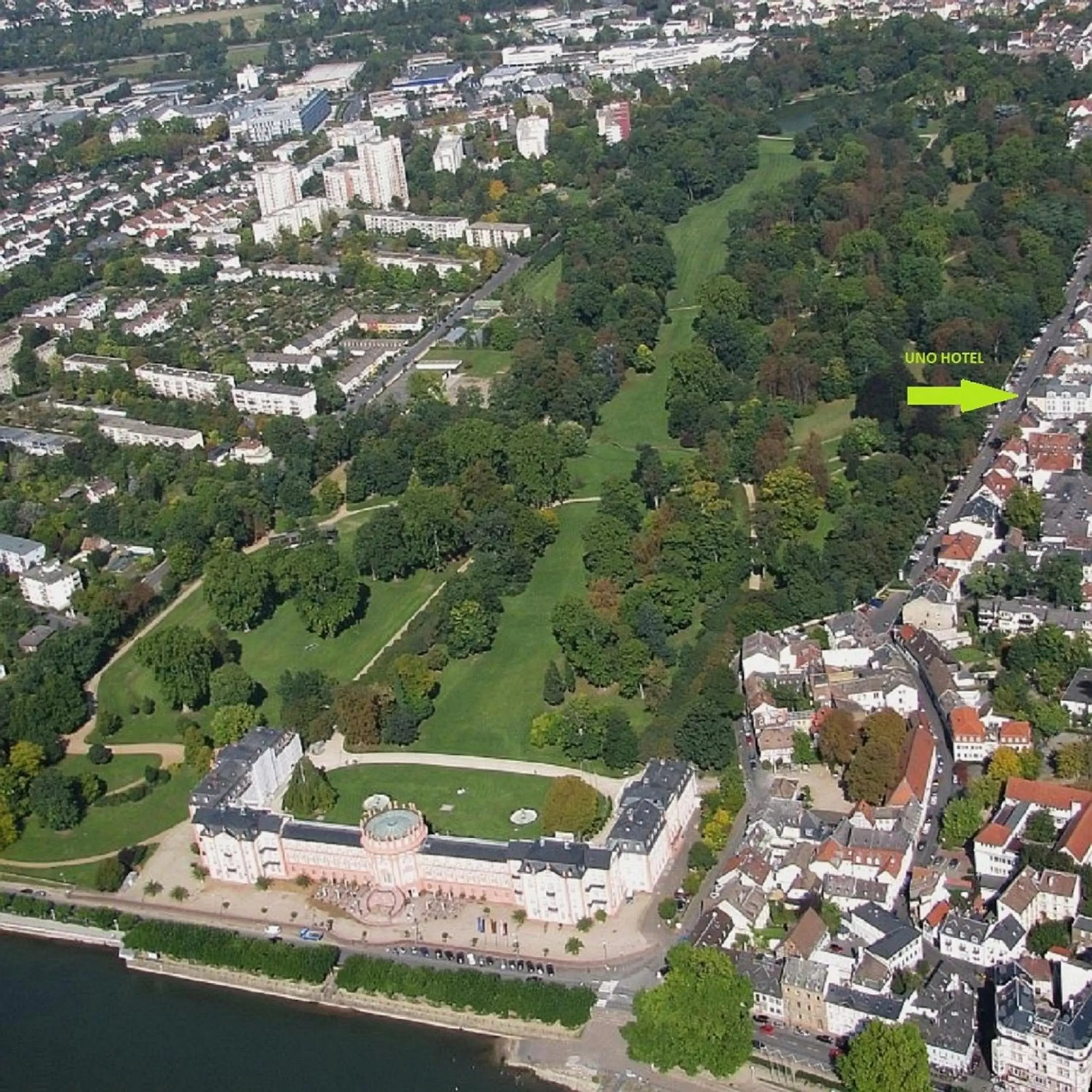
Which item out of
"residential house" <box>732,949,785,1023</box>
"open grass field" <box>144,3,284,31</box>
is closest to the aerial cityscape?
"residential house" <box>732,949,785,1023</box>

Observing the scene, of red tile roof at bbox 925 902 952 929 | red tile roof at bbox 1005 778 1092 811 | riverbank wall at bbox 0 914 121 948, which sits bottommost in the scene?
riverbank wall at bbox 0 914 121 948

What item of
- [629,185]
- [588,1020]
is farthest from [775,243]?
[588,1020]

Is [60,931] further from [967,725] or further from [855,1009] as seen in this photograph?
[967,725]

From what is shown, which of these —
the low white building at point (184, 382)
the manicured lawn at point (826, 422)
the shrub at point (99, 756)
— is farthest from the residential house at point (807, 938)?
the low white building at point (184, 382)

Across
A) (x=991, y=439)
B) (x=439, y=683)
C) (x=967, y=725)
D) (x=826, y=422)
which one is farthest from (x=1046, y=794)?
(x=826, y=422)

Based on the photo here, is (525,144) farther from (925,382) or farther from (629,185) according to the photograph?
(925,382)

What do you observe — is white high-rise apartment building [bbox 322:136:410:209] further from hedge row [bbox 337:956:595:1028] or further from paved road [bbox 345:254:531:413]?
hedge row [bbox 337:956:595:1028]
